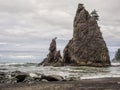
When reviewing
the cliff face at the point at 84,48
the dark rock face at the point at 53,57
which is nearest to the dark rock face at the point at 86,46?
the cliff face at the point at 84,48

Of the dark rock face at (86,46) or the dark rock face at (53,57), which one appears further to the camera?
the dark rock face at (86,46)

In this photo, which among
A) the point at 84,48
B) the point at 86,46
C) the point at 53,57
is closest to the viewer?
the point at 53,57

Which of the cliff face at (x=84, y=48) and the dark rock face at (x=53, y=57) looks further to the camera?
the cliff face at (x=84, y=48)

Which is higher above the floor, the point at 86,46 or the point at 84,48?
the point at 86,46

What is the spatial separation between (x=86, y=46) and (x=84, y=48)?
115cm

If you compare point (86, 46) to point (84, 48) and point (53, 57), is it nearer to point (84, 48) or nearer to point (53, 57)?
point (84, 48)

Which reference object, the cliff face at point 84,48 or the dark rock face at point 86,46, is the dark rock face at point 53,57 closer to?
the cliff face at point 84,48

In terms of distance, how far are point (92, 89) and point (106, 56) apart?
95102 mm

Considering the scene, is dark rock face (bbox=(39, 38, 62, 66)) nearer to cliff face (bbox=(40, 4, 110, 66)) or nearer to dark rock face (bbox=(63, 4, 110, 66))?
cliff face (bbox=(40, 4, 110, 66))

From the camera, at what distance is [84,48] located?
388ft

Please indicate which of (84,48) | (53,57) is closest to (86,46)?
(84,48)

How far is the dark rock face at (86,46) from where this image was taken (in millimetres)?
115250

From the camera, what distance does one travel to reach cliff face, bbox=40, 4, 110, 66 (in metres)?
115

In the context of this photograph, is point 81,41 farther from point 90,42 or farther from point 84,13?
point 84,13
